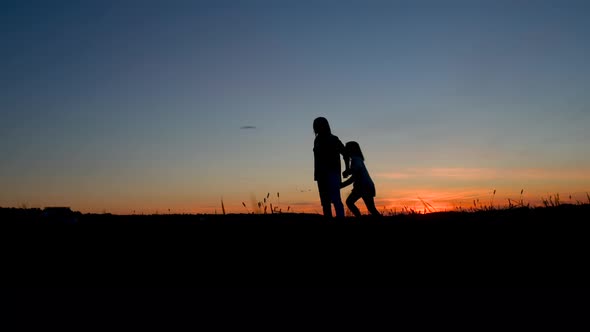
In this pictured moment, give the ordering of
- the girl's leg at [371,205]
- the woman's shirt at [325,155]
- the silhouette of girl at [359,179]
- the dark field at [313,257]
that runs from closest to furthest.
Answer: the dark field at [313,257]
the woman's shirt at [325,155]
the silhouette of girl at [359,179]
the girl's leg at [371,205]

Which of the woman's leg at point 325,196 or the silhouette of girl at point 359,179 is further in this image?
the silhouette of girl at point 359,179

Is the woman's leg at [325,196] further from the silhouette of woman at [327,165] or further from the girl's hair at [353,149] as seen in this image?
the girl's hair at [353,149]

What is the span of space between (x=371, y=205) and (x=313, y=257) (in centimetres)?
Answer: 562

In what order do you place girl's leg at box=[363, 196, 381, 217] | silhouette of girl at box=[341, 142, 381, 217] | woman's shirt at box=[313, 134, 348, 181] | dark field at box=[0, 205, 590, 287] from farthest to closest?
1. girl's leg at box=[363, 196, 381, 217]
2. silhouette of girl at box=[341, 142, 381, 217]
3. woman's shirt at box=[313, 134, 348, 181]
4. dark field at box=[0, 205, 590, 287]

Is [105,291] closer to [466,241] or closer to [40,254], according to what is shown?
[40,254]

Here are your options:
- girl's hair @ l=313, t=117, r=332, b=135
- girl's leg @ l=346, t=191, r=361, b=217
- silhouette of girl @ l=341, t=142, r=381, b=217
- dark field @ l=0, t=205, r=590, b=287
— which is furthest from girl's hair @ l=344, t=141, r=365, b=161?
dark field @ l=0, t=205, r=590, b=287

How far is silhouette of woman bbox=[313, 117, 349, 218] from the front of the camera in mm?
9109

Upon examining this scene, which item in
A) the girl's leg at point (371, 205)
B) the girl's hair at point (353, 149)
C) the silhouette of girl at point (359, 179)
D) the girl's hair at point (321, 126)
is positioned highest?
the girl's hair at point (321, 126)

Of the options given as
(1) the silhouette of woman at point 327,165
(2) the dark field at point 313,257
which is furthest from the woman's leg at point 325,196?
(2) the dark field at point 313,257

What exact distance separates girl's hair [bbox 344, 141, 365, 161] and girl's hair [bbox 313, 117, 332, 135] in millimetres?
1281

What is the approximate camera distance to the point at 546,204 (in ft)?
32.4

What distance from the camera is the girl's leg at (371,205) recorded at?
1043 cm

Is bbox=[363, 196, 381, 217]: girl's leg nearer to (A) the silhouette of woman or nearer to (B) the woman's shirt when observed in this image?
(A) the silhouette of woman

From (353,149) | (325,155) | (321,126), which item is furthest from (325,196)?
(353,149)
